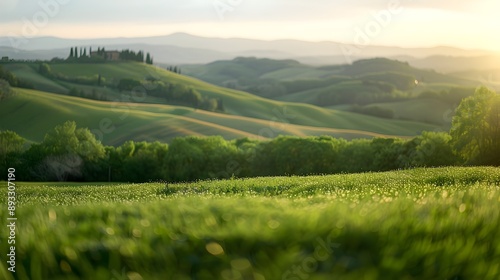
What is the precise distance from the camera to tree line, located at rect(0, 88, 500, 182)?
7525 centimetres

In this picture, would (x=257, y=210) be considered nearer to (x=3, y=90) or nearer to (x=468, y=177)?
(x=468, y=177)

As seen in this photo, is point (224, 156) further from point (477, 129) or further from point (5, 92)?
point (5, 92)

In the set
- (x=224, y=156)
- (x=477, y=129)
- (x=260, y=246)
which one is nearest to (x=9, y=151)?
(x=224, y=156)

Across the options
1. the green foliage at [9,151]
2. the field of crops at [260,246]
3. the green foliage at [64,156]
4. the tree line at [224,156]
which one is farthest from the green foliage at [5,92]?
the field of crops at [260,246]

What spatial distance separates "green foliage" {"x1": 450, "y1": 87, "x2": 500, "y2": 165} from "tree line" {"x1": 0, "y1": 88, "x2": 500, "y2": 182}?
4.4 inches

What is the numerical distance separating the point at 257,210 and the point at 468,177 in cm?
2241

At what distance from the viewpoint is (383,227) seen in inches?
230

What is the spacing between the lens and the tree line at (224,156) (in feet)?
247

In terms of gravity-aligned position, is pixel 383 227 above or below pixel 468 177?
above

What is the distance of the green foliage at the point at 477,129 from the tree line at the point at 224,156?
4.4 inches

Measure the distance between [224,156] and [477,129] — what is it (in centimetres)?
3537

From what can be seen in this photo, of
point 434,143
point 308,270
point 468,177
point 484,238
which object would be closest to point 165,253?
point 308,270

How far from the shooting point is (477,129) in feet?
220

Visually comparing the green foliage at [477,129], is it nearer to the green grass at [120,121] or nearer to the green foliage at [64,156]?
the green foliage at [64,156]
